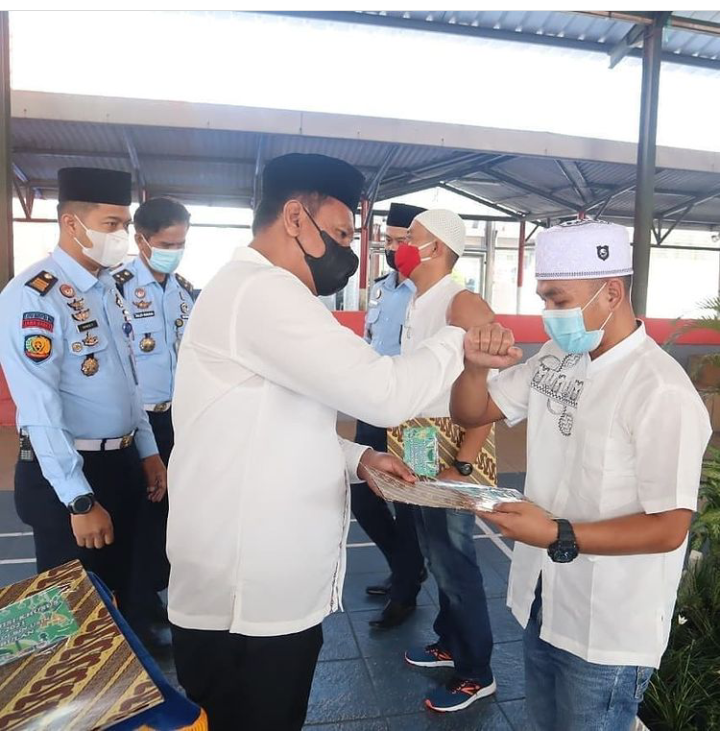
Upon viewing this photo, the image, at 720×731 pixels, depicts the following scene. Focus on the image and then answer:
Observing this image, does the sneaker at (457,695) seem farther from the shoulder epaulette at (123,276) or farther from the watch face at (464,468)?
the shoulder epaulette at (123,276)

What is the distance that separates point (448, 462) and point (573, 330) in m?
0.92

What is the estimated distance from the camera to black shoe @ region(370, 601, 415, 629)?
8.51 feet

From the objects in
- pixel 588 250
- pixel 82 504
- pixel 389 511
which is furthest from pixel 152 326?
pixel 588 250

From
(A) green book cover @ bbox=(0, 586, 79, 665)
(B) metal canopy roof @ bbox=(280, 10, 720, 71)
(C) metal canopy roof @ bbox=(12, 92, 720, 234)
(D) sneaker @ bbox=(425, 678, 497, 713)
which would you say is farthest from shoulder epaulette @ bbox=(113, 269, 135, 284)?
(B) metal canopy roof @ bbox=(280, 10, 720, 71)

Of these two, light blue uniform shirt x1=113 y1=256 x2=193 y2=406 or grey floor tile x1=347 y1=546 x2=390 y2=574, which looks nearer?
light blue uniform shirt x1=113 y1=256 x2=193 y2=406

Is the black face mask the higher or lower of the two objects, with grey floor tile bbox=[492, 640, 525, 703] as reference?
higher

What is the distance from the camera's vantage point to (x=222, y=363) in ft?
3.66

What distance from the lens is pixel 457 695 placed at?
210 centimetres

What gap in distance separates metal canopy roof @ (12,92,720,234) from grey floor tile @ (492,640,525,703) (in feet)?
19.1

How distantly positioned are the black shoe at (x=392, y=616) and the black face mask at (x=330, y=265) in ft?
5.81

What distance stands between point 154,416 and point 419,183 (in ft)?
28.4

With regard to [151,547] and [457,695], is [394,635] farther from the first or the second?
[151,547]

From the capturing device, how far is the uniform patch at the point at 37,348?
5.45 feet

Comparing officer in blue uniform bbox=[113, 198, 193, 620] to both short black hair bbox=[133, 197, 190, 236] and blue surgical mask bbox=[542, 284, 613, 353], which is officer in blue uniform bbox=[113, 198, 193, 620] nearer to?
short black hair bbox=[133, 197, 190, 236]
